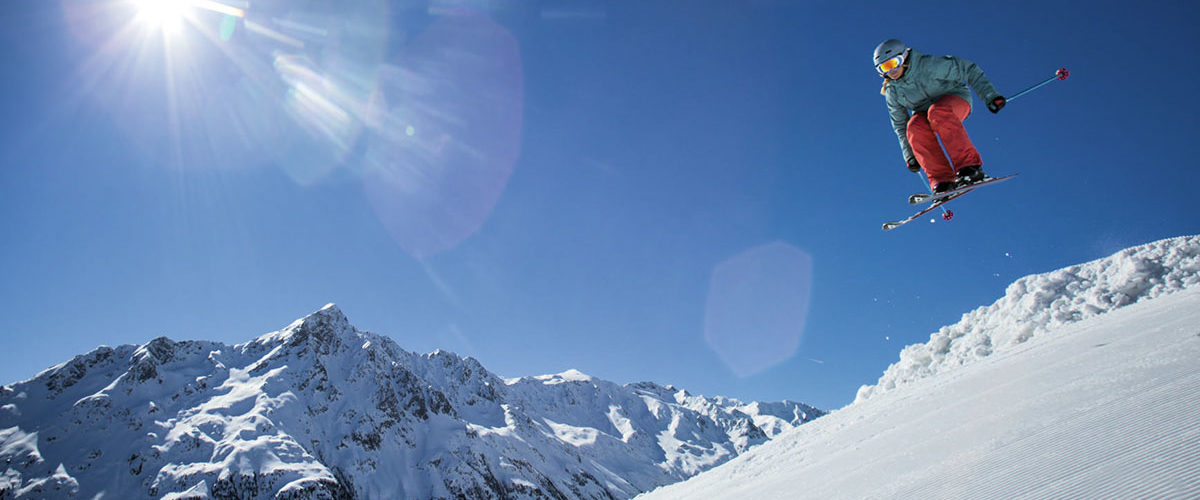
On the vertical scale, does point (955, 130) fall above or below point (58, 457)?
below

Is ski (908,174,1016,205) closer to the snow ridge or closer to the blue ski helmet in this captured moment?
the blue ski helmet

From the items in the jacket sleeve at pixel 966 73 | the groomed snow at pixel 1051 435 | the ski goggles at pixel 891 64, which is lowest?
the groomed snow at pixel 1051 435

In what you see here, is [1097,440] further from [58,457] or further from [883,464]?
[58,457]

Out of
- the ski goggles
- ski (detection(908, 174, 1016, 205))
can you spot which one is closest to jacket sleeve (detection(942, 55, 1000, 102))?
the ski goggles

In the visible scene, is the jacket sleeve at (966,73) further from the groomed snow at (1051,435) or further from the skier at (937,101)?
the groomed snow at (1051,435)

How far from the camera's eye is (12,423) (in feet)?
620

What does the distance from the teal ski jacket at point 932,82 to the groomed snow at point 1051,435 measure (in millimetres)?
4375

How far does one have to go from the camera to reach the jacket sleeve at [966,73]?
838 cm

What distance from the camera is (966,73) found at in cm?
849

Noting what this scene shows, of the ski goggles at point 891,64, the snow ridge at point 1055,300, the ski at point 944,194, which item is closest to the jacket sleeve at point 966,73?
the ski goggles at point 891,64

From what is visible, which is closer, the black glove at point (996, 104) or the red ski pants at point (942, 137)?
the black glove at point (996, 104)

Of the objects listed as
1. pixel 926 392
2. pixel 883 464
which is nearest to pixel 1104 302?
pixel 926 392

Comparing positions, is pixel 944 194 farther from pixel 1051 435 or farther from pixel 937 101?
pixel 1051 435

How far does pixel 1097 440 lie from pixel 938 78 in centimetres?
687
